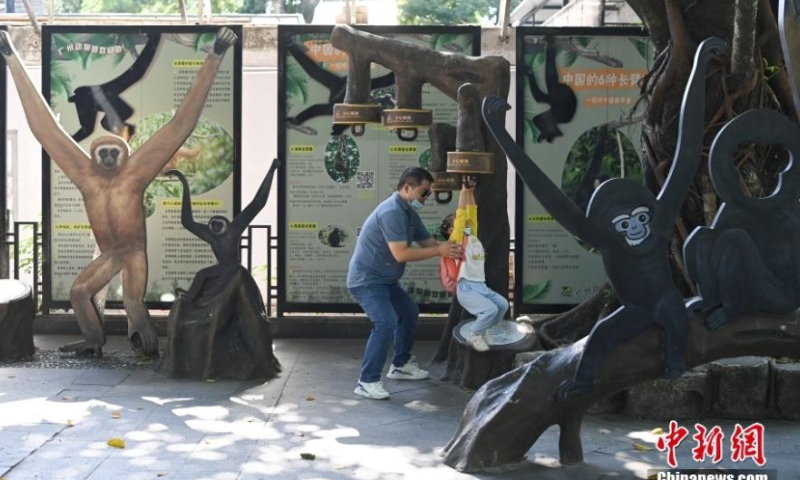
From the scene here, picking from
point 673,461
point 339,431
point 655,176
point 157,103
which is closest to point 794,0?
point 673,461

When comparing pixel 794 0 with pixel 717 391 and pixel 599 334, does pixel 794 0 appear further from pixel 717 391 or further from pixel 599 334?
pixel 717 391

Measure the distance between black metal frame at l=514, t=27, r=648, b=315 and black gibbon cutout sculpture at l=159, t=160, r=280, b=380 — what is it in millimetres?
2879

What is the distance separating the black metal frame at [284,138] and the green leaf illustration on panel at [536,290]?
0.81 metres

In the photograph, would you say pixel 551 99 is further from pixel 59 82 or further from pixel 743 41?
pixel 59 82

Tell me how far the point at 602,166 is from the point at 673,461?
5.17 m

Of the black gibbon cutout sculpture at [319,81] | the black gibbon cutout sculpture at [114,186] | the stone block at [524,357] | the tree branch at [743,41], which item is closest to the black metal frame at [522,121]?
the black gibbon cutout sculpture at [319,81]

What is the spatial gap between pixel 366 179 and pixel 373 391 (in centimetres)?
336

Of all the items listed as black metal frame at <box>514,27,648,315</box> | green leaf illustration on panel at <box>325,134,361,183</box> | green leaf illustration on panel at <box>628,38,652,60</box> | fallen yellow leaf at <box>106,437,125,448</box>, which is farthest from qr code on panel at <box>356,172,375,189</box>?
fallen yellow leaf at <box>106,437,125,448</box>

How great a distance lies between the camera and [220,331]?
916cm

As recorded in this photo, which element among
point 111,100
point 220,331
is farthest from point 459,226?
point 111,100

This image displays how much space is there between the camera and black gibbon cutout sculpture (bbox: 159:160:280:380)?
906 centimetres

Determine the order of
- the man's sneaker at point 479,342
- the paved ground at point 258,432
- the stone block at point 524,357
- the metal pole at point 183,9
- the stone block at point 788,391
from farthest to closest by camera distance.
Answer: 1. the metal pole at point 183,9
2. the man's sneaker at point 479,342
3. the stone block at point 524,357
4. the stone block at point 788,391
5. the paved ground at point 258,432

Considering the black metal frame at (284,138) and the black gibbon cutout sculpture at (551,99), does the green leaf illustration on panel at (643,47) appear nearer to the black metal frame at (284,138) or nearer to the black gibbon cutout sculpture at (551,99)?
the black gibbon cutout sculpture at (551,99)

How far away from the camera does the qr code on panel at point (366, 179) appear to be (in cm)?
1121
